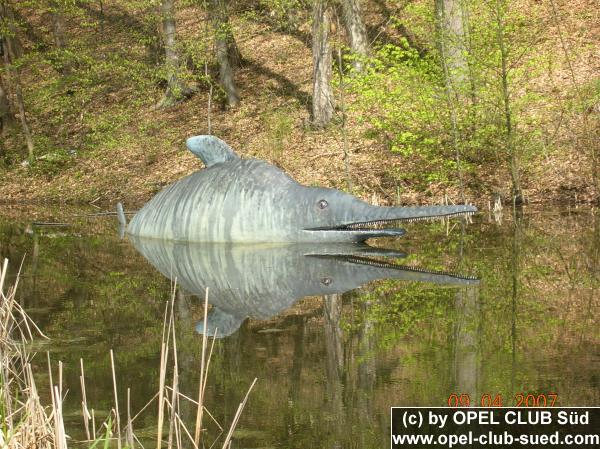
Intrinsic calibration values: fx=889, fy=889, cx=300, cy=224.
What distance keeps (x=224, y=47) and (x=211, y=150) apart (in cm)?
1204

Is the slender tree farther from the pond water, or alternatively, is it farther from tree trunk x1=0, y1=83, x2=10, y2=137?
tree trunk x1=0, y1=83, x2=10, y2=137

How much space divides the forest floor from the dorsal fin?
363 cm

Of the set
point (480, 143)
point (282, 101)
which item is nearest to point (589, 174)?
point (480, 143)

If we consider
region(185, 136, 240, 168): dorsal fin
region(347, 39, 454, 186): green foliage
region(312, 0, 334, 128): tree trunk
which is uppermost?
region(312, 0, 334, 128): tree trunk

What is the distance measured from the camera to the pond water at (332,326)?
4.70 m

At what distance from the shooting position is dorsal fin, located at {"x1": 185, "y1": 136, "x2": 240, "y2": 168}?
11.9 m

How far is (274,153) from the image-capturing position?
66.4 feet

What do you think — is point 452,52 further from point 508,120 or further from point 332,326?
point 332,326

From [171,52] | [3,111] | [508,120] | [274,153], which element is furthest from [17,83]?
[508,120]

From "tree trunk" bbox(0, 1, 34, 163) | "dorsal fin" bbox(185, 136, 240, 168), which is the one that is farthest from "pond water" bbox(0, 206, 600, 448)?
"tree trunk" bbox(0, 1, 34, 163)

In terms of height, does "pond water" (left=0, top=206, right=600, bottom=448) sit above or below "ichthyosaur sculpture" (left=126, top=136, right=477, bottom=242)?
below

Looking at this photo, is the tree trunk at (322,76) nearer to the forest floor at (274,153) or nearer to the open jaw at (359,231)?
the forest floor at (274,153)

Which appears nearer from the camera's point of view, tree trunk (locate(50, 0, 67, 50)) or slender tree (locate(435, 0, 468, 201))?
slender tree (locate(435, 0, 468, 201))

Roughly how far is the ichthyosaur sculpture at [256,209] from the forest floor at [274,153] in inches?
152
